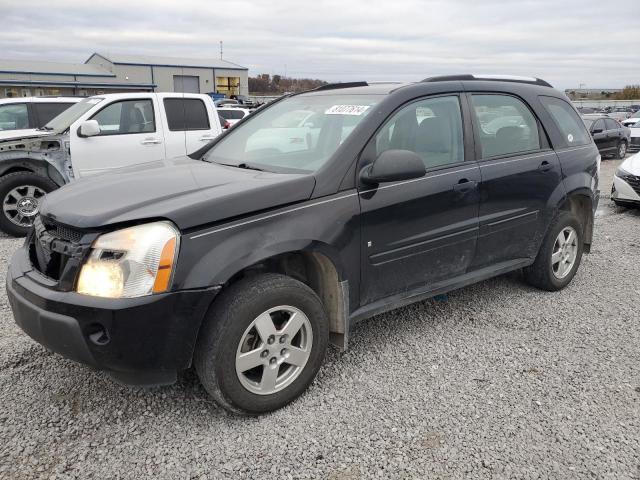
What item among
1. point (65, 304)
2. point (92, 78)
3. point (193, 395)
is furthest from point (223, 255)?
point (92, 78)

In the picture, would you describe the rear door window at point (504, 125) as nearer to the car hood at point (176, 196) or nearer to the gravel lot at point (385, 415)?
the gravel lot at point (385, 415)

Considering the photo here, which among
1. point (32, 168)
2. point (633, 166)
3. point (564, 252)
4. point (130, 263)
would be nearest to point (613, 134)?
point (633, 166)

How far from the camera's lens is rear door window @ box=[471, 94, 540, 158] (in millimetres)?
3807

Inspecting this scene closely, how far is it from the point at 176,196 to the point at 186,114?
19.1 ft

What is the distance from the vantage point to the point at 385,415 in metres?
2.81

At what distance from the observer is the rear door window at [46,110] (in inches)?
350

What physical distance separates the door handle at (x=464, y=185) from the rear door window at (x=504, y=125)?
0.94 ft

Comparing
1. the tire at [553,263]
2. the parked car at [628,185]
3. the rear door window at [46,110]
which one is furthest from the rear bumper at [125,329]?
the parked car at [628,185]

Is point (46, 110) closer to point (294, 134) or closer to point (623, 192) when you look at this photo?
point (294, 134)

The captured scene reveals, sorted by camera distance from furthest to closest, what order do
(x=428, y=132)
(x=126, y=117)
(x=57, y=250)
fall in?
1. (x=126, y=117)
2. (x=428, y=132)
3. (x=57, y=250)

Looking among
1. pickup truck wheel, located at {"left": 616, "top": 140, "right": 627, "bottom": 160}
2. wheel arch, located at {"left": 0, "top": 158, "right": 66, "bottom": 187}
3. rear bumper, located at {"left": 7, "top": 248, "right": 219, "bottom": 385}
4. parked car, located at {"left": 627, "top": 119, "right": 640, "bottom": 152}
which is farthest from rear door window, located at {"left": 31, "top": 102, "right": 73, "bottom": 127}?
parked car, located at {"left": 627, "top": 119, "right": 640, "bottom": 152}

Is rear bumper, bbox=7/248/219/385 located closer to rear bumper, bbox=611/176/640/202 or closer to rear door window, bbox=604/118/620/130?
rear bumper, bbox=611/176/640/202

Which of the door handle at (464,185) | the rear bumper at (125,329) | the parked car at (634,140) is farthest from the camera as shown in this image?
the parked car at (634,140)

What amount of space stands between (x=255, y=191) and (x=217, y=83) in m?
56.6
